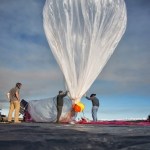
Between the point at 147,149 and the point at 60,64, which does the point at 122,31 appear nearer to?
the point at 60,64

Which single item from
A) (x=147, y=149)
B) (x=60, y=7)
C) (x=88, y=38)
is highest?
(x=60, y=7)

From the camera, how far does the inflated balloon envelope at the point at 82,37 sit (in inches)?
802

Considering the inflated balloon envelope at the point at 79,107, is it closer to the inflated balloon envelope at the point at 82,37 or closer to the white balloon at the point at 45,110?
the inflated balloon envelope at the point at 82,37

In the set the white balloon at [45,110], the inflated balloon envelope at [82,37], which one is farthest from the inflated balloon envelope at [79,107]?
the white balloon at [45,110]

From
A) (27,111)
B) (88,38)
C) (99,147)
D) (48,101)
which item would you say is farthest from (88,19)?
(99,147)

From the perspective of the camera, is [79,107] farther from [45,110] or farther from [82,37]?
[45,110]

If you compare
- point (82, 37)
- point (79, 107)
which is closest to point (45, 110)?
point (79, 107)

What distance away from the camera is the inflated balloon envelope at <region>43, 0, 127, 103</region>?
20.4 meters

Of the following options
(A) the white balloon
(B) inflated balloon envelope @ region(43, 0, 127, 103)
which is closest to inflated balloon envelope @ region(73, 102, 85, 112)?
(B) inflated balloon envelope @ region(43, 0, 127, 103)

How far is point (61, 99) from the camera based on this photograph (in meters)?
22.8

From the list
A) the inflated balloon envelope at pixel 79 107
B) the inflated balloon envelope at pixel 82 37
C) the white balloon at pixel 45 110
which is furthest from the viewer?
the white balloon at pixel 45 110

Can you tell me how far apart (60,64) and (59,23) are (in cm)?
215

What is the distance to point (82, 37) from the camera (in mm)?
20609

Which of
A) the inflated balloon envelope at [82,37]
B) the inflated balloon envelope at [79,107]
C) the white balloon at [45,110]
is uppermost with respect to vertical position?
the inflated balloon envelope at [82,37]
